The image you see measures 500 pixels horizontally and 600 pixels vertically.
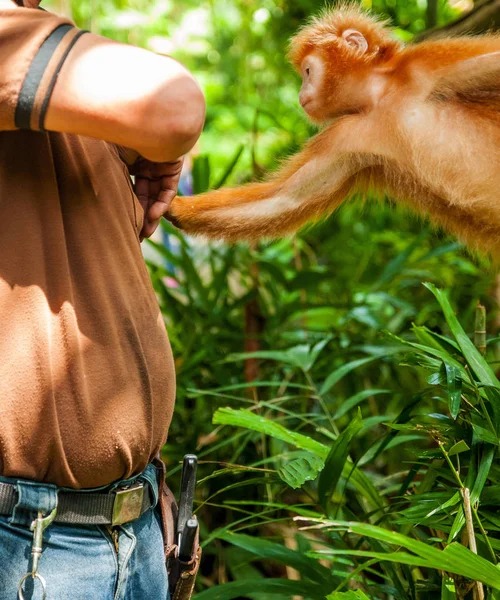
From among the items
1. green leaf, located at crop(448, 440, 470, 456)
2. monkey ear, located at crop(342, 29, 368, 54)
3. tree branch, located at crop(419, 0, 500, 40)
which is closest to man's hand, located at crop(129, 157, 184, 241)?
green leaf, located at crop(448, 440, 470, 456)

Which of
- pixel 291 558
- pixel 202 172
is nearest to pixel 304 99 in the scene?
pixel 202 172

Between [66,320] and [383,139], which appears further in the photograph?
[383,139]

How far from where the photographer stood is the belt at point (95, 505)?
1.14 meters

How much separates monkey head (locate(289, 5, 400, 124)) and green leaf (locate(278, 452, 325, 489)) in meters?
1.14

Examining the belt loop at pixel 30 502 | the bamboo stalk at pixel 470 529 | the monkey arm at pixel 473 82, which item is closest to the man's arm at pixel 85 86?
the belt loop at pixel 30 502

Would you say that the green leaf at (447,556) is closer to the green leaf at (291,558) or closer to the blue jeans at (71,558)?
the blue jeans at (71,558)

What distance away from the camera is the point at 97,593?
1.20 meters

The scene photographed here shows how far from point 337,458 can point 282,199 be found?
2.82 ft

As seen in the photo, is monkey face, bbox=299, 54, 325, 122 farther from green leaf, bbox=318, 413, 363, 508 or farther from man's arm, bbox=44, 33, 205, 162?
man's arm, bbox=44, 33, 205, 162

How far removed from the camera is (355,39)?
2430 millimetres

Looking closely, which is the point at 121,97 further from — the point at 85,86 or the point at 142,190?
the point at 142,190

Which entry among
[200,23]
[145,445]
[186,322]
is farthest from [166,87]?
[200,23]

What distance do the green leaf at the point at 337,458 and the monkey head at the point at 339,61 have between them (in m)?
1.06

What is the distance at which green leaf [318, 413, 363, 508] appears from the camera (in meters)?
1.96
